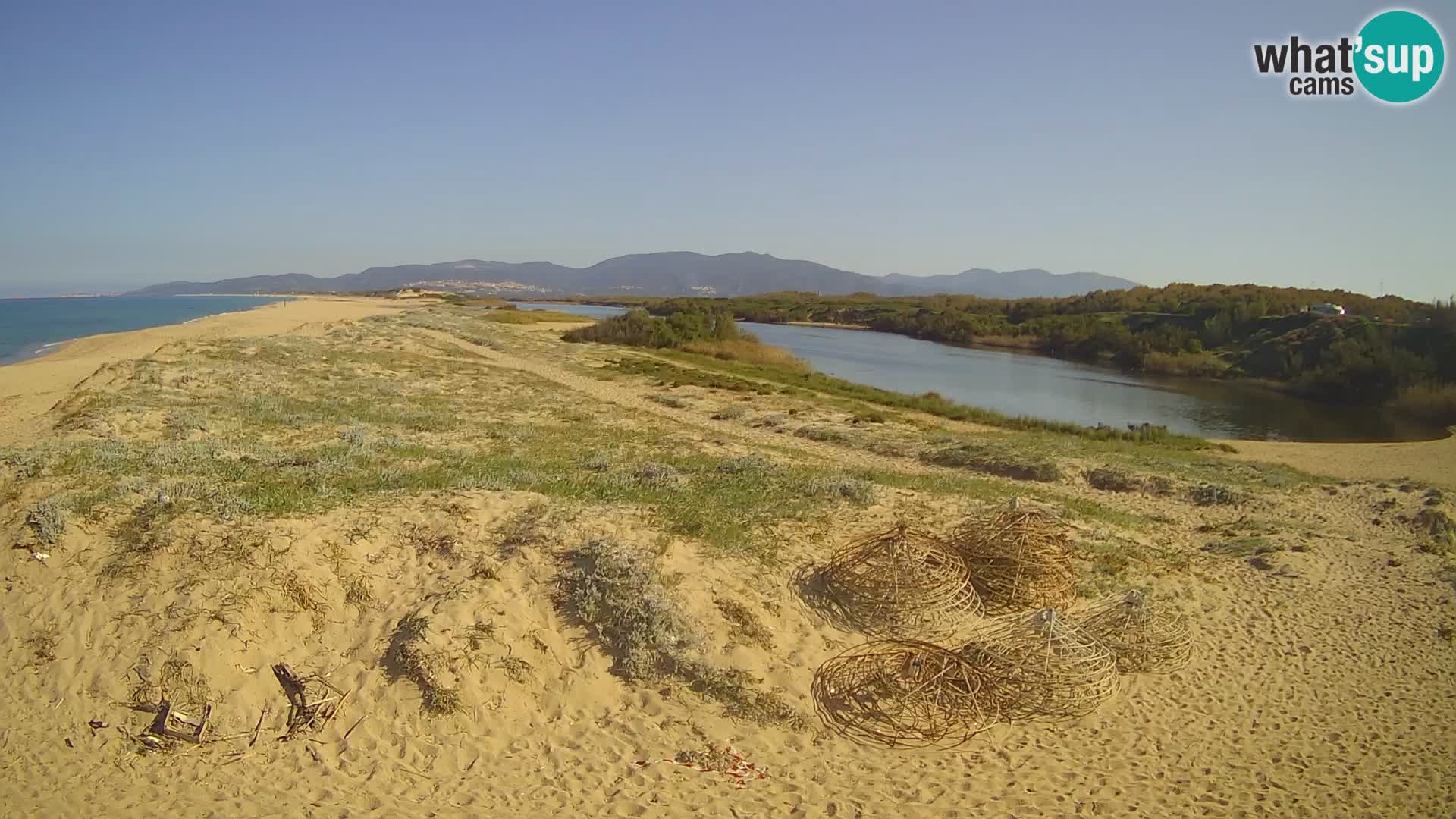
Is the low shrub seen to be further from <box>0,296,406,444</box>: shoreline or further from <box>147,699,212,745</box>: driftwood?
<box>0,296,406,444</box>: shoreline

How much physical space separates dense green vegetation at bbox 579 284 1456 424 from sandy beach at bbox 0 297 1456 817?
33.3 m

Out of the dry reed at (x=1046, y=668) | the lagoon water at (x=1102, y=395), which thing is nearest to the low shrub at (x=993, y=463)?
the dry reed at (x=1046, y=668)

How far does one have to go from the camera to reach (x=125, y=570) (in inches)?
278

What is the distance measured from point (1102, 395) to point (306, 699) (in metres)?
43.0

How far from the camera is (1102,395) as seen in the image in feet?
137

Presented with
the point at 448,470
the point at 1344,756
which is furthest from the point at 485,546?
the point at 1344,756

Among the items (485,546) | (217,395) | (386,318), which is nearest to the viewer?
(485,546)

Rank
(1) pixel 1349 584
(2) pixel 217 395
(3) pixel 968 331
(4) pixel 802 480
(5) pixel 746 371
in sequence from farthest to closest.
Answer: (3) pixel 968 331, (5) pixel 746 371, (2) pixel 217 395, (4) pixel 802 480, (1) pixel 1349 584

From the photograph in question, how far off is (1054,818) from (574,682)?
3.98 metres

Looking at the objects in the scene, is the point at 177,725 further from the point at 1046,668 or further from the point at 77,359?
the point at 77,359

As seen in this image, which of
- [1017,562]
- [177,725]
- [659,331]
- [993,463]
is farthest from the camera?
[659,331]

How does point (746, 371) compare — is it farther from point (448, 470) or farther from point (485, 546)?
point (485, 546)

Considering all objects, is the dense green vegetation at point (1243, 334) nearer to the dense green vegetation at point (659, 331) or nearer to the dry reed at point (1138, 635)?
the dense green vegetation at point (659, 331)

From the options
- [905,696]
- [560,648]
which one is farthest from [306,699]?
[905,696]
